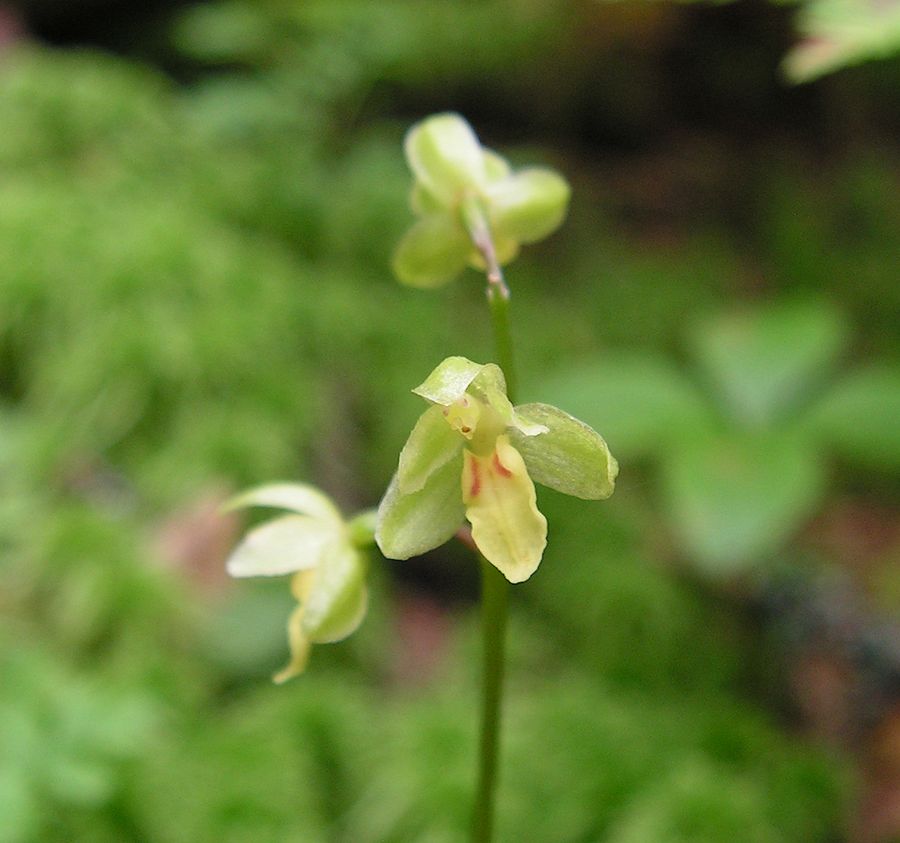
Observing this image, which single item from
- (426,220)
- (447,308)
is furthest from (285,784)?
(447,308)

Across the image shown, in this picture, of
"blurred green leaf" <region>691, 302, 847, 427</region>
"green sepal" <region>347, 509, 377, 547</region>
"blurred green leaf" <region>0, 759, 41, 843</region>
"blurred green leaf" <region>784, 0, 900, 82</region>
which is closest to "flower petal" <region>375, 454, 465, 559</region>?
"green sepal" <region>347, 509, 377, 547</region>

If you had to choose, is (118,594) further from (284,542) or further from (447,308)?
(447,308)

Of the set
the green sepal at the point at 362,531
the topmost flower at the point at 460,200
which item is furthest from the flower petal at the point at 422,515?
the topmost flower at the point at 460,200

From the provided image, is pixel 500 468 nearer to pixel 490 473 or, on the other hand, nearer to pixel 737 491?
pixel 490 473

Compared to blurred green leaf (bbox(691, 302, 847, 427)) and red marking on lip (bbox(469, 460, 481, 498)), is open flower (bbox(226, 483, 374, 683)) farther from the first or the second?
blurred green leaf (bbox(691, 302, 847, 427))

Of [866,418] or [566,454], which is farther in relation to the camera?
[866,418]

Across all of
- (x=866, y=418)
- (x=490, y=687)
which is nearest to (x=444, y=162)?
(x=490, y=687)
